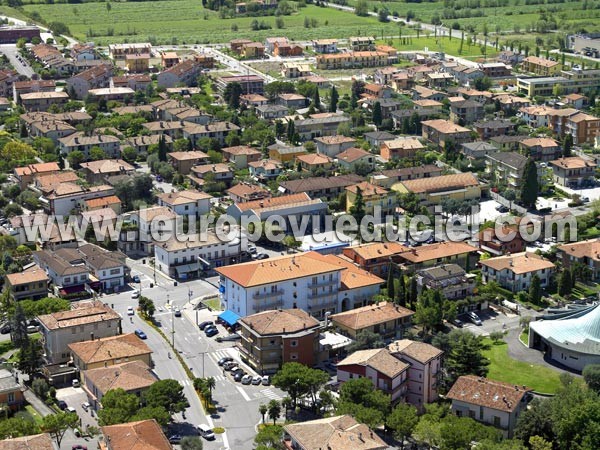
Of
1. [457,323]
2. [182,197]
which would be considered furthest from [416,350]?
[182,197]

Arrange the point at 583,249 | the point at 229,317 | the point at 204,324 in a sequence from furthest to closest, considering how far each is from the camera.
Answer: the point at 583,249, the point at 204,324, the point at 229,317

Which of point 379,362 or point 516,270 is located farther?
point 516,270

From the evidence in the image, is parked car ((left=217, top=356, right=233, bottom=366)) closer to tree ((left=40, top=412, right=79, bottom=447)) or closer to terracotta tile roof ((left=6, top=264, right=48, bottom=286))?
tree ((left=40, top=412, right=79, bottom=447))

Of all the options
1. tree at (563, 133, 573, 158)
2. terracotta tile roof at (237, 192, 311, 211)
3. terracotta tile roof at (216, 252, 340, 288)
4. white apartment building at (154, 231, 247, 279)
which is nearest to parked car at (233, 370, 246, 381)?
terracotta tile roof at (216, 252, 340, 288)

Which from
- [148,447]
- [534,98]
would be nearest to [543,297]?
[148,447]

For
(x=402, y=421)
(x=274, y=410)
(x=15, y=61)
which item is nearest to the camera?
(x=402, y=421)

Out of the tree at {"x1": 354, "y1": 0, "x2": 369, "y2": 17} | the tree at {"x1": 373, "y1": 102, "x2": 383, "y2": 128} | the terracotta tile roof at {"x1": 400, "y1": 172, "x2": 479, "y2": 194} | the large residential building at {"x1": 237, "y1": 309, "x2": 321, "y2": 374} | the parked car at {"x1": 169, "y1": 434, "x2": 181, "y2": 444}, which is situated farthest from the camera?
the tree at {"x1": 354, "y1": 0, "x2": 369, "y2": 17}

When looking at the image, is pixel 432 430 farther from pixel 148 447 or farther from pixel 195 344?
pixel 195 344

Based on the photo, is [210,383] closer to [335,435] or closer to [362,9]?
[335,435]
